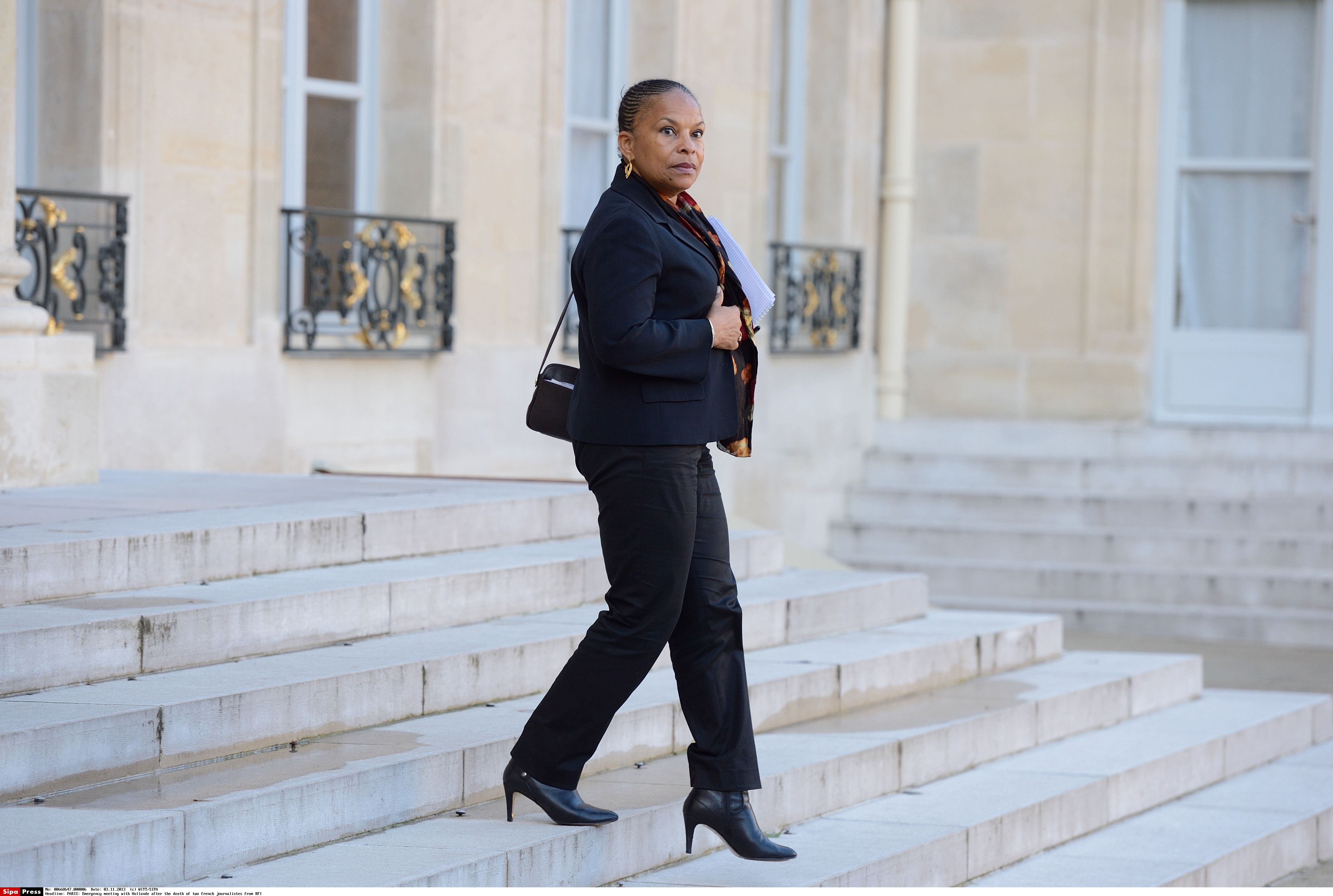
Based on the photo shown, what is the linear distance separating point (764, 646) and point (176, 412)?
296 cm

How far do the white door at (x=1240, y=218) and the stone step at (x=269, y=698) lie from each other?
7.03 m

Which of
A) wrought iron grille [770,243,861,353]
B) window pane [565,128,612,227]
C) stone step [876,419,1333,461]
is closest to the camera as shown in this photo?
window pane [565,128,612,227]

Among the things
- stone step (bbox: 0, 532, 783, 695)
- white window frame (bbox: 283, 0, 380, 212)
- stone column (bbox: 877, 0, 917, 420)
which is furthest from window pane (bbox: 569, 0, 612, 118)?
stone step (bbox: 0, 532, 783, 695)

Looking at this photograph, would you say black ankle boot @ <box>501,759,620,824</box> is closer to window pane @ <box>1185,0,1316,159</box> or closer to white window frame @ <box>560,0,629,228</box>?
white window frame @ <box>560,0,629,228</box>

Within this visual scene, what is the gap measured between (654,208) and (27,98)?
4865 millimetres

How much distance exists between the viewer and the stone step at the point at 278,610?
4707 mm

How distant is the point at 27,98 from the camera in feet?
26.6

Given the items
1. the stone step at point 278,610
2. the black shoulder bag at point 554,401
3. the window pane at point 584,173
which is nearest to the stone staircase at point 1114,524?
the window pane at point 584,173

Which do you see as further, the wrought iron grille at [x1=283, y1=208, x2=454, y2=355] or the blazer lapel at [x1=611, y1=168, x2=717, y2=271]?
the wrought iron grille at [x1=283, y1=208, x2=454, y2=355]

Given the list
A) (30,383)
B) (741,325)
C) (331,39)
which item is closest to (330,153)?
(331,39)

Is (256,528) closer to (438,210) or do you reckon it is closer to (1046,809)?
(1046,809)

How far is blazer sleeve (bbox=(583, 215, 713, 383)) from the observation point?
12.9ft

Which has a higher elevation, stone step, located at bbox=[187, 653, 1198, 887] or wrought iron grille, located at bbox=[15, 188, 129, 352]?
wrought iron grille, located at bbox=[15, 188, 129, 352]

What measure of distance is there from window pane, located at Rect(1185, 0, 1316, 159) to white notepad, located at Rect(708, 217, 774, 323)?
9.10 metres
